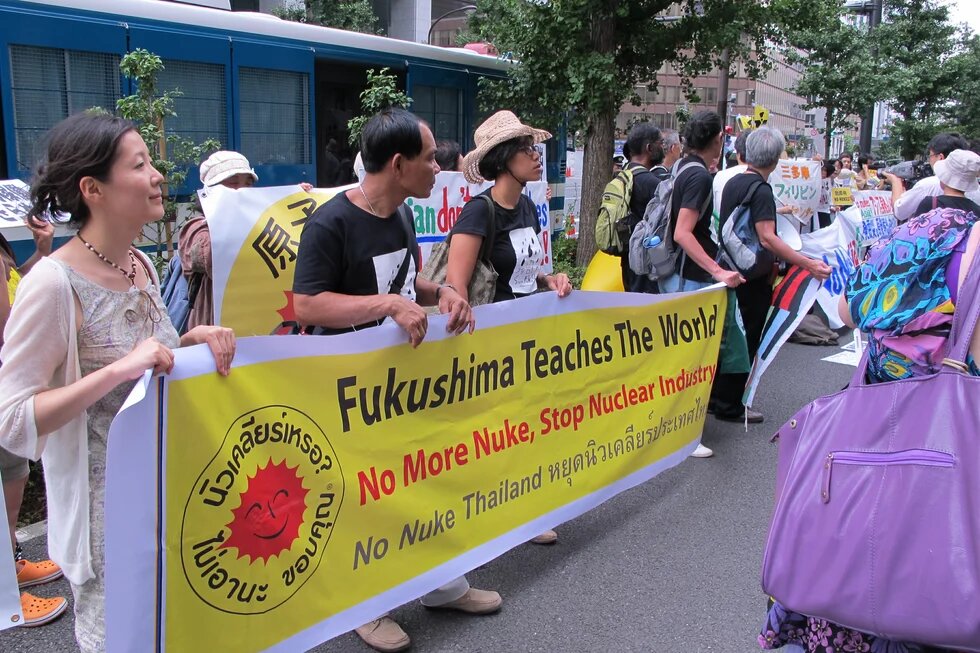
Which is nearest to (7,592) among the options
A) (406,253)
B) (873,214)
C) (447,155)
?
(406,253)

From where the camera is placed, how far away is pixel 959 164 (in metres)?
5.29

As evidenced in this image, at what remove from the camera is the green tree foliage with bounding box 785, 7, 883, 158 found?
73.6 ft

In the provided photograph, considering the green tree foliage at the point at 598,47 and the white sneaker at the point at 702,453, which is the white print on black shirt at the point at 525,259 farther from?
the green tree foliage at the point at 598,47

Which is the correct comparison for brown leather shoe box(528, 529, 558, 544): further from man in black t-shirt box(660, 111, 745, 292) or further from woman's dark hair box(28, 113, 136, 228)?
woman's dark hair box(28, 113, 136, 228)

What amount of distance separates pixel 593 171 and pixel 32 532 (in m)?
8.52

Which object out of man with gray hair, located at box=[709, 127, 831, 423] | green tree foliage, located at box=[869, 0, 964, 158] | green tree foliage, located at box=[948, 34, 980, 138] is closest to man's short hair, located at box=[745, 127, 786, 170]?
man with gray hair, located at box=[709, 127, 831, 423]

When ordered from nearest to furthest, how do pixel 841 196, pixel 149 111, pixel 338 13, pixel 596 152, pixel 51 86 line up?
pixel 149 111 → pixel 51 86 → pixel 596 152 → pixel 841 196 → pixel 338 13

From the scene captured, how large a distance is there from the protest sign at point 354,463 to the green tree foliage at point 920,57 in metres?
24.3

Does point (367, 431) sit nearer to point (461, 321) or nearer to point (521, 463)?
point (461, 321)

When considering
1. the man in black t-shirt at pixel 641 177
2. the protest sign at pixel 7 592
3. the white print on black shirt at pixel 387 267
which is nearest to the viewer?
the protest sign at pixel 7 592

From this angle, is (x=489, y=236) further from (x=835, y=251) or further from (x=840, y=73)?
(x=840, y=73)

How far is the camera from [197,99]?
7434 mm

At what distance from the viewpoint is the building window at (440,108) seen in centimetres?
998

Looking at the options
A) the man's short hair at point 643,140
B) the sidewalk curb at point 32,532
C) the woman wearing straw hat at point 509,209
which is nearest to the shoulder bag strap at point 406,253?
the woman wearing straw hat at point 509,209
